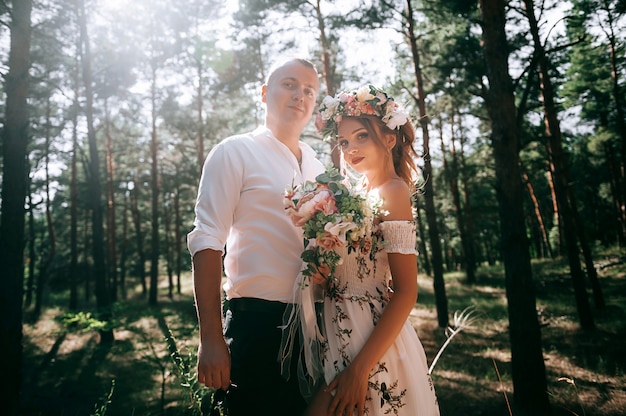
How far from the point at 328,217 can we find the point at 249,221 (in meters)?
0.56

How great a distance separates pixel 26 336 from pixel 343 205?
19.5 metres

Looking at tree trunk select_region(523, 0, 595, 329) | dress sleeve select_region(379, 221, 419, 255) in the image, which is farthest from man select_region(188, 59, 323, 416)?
tree trunk select_region(523, 0, 595, 329)

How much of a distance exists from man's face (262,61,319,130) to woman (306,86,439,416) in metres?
0.22

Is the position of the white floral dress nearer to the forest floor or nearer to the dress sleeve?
the dress sleeve

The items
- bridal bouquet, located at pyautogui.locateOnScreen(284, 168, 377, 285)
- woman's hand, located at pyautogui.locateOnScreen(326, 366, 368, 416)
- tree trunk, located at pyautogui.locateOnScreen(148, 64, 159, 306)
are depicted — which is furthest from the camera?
tree trunk, located at pyautogui.locateOnScreen(148, 64, 159, 306)

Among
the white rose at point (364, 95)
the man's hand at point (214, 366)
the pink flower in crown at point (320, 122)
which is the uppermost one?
the white rose at point (364, 95)

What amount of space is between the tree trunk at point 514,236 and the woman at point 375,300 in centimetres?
363

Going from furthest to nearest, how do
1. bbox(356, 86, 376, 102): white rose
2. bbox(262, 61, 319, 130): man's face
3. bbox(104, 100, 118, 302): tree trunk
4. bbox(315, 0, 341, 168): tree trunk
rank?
1. bbox(104, 100, 118, 302): tree trunk
2. bbox(315, 0, 341, 168): tree trunk
3. bbox(262, 61, 319, 130): man's face
4. bbox(356, 86, 376, 102): white rose

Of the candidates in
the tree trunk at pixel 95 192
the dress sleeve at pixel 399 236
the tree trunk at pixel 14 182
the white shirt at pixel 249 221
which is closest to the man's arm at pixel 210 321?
the white shirt at pixel 249 221

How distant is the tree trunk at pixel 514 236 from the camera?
209 inches

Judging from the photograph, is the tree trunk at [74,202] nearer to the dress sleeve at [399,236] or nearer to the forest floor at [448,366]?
the forest floor at [448,366]

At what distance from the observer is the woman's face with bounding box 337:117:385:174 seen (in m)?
2.40

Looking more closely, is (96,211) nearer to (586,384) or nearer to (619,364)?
(586,384)

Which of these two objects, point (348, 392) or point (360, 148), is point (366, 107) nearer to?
point (360, 148)
